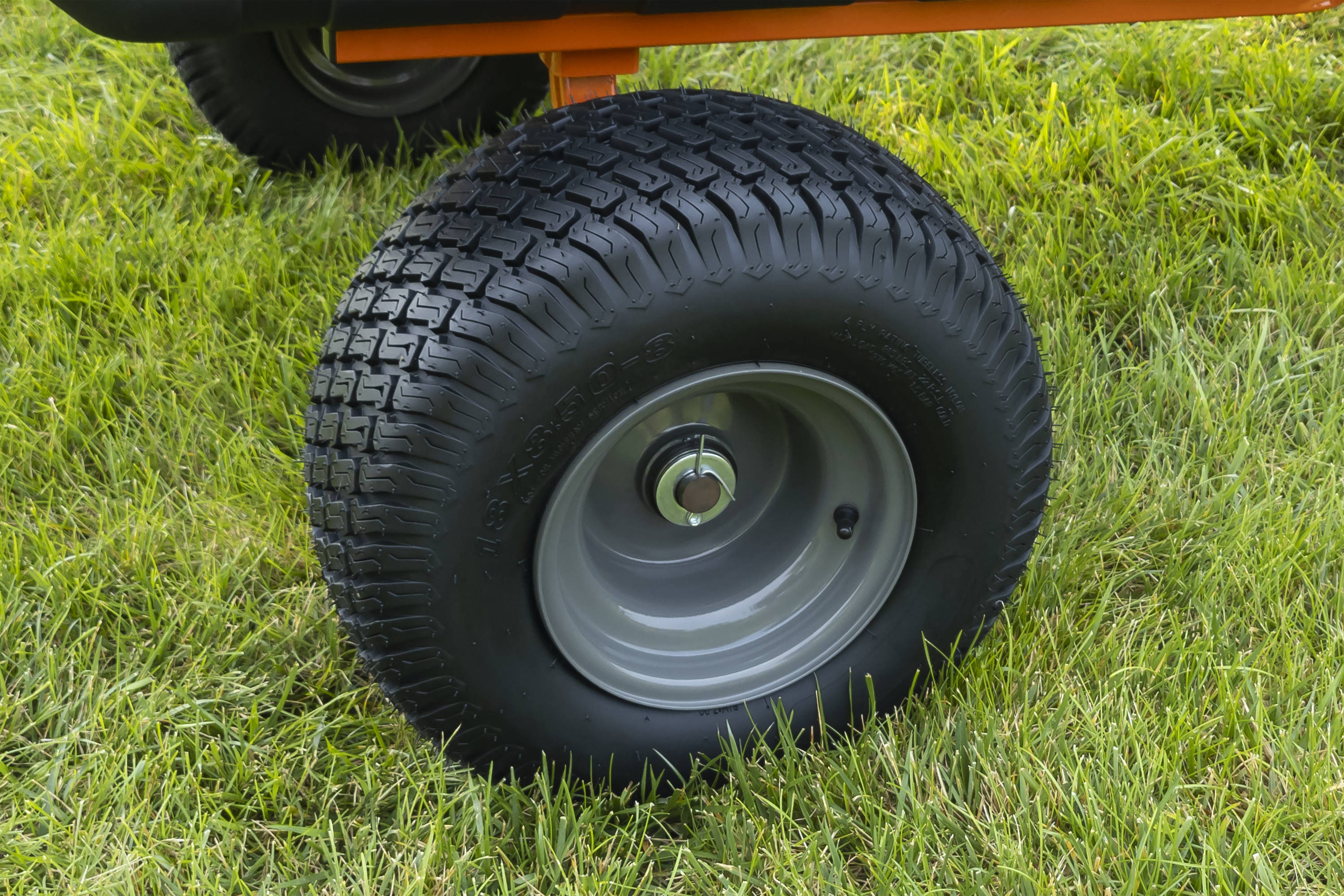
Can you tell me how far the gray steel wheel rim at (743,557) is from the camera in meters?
1.69

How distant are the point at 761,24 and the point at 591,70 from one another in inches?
11.0

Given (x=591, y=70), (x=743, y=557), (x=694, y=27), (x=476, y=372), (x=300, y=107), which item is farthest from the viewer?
(x=300, y=107)

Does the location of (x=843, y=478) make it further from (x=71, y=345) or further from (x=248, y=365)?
(x=71, y=345)

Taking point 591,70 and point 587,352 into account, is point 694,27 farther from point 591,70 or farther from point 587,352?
point 587,352

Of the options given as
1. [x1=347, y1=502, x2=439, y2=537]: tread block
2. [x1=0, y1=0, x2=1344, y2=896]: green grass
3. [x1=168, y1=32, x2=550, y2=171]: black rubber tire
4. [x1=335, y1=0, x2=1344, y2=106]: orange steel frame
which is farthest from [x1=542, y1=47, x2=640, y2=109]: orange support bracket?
[x1=168, y1=32, x2=550, y2=171]: black rubber tire

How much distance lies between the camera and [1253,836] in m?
1.60

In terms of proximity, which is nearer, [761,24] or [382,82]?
[761,24]

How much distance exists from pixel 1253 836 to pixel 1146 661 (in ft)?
1.22

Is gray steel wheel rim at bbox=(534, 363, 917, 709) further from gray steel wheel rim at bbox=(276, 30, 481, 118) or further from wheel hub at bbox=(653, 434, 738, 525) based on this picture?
gray steel wheel rim at bbox=(276, 30, 481, 118)

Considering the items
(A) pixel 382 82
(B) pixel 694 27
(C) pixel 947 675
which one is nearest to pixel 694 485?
(C) pixel 947 675

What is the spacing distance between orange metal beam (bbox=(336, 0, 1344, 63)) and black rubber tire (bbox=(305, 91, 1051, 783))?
0.32 ft

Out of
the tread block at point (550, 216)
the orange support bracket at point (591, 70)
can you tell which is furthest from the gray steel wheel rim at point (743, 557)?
the orange support bracket at point (591, 70)

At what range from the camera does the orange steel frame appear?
5.04 ft

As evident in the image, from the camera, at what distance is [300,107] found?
10.00ft
